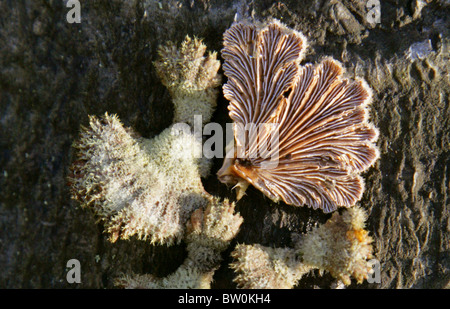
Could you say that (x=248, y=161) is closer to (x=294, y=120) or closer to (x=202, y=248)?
(x=294, y=120)

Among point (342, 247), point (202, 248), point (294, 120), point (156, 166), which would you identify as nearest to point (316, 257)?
point (342, 247)

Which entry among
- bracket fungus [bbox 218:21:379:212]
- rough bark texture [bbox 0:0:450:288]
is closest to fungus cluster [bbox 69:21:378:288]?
bracket fungus [bbox 218:21:379:212]

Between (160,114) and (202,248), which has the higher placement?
(160,114)

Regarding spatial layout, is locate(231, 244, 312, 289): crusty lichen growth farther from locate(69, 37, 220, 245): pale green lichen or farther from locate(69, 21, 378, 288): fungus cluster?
locate(69, 37, 220, 245): pale green lichen

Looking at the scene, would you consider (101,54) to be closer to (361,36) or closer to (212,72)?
(212,72)

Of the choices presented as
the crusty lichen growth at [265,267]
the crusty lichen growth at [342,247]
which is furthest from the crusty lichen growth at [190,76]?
the crusty lichen growth at [342,247]

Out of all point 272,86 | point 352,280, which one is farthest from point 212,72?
point 352,280
